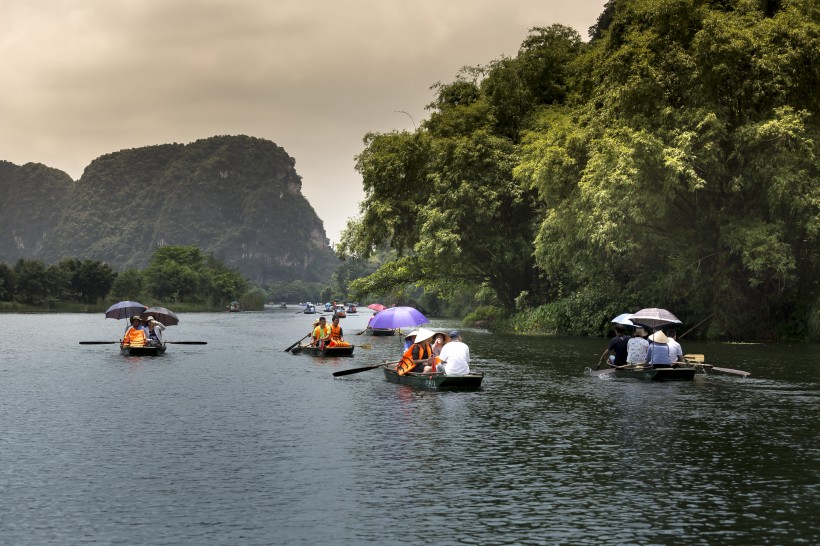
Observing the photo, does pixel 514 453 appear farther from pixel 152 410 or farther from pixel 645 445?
pixel 152 410

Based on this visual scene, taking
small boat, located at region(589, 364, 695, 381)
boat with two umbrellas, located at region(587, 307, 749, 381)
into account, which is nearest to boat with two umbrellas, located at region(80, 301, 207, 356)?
boat with two umbrellas, located at region(587, 307, 749, 381)

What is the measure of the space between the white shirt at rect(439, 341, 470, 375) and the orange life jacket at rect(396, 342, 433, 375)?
1.90m

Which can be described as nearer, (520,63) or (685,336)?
(685,336)

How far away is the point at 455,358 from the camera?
27.9 m

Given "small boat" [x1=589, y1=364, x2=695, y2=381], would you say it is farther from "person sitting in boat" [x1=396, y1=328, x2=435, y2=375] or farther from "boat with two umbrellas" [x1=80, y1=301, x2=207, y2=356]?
"boat with two umbrellas" [x1=80, y1=301, x2=207, y2=356]

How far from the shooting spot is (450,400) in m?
26.0

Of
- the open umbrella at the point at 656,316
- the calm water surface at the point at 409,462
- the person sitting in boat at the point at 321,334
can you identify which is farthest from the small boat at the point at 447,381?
the person sitting in boat at the point at 321,334

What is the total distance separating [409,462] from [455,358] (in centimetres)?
1158

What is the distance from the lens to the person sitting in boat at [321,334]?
45.3 meters

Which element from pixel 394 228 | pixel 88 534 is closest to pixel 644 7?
pixel 394 228

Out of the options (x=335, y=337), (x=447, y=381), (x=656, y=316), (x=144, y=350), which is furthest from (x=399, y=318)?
(x=447, y=381)

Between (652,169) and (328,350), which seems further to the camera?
(652,169)

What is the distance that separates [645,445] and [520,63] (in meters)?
53.6

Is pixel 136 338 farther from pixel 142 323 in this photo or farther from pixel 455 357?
pixel 455 357
